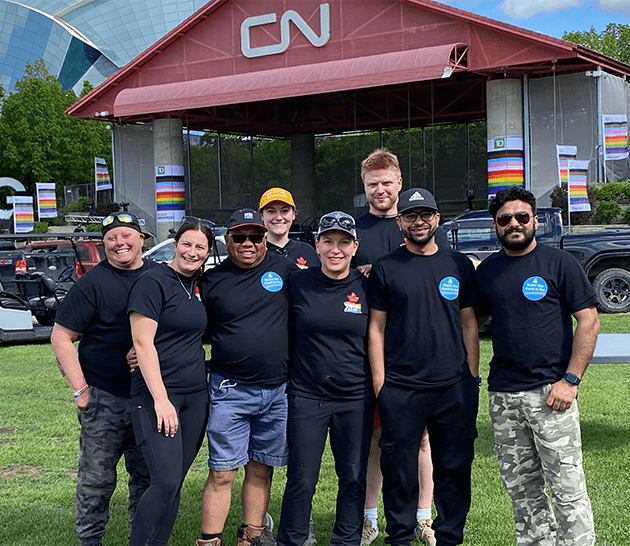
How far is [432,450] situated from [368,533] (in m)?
0.83

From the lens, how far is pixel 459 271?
3.88 metres

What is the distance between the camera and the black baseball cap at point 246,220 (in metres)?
3.93

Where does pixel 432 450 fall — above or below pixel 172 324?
below

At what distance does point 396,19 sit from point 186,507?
21.1 metres

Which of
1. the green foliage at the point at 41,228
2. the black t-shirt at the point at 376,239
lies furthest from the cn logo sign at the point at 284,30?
the black t-shirt at the point at 376,239

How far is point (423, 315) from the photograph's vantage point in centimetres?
383

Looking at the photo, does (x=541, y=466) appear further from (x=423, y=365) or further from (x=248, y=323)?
(x=248, y=323)

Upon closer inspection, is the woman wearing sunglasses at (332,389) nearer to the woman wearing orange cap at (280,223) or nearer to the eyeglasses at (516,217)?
the woman wearing orange cap at (280,223)

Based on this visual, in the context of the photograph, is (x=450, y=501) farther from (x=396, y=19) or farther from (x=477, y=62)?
(x=396, y=19)

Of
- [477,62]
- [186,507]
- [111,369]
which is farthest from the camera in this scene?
[477,62]

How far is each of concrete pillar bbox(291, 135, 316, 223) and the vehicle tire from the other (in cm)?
2406

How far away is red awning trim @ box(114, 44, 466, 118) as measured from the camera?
21.6 metres

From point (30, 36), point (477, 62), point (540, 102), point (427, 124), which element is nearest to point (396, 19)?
point (477, 62)

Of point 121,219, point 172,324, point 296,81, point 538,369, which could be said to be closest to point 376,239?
point 538,369
